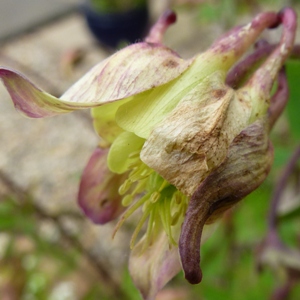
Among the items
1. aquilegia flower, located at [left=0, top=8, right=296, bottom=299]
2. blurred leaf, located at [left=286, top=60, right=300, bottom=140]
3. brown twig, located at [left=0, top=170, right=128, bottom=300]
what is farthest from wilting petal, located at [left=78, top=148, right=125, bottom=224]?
brown twig, located at [left=0, top=170, right=128, bottom=300]

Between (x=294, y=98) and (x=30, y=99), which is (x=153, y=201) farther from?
(x=294, y=98)

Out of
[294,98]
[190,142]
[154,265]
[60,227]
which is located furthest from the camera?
[60,227]

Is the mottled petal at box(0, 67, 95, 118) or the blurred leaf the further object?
the blurred leaf

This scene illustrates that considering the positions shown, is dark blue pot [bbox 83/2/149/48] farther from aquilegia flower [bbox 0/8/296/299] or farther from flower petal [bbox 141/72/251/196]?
flower petal [bbox 141/72/251/196]

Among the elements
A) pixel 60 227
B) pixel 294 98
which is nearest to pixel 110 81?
pixel 294 98

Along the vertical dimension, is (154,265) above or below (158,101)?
below

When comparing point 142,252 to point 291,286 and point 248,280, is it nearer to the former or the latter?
point 291,286

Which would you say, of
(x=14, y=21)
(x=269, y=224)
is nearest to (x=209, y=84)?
(x=269, y=224)
